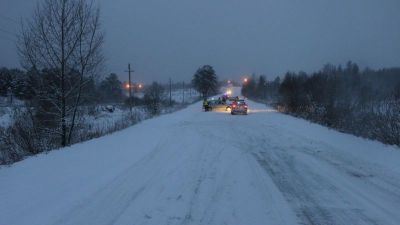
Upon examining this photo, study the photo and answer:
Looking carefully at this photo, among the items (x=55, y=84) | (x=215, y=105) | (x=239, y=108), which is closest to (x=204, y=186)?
(x=55, y=84)

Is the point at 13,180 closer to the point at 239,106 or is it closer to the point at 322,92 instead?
the point at 322,92

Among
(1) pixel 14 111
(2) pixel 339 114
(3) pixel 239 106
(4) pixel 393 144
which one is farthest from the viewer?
(3) pixel 239 106

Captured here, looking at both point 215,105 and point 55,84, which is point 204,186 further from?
point 215,105

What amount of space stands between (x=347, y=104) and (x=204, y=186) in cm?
1916

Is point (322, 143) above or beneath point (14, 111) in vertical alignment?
beneath

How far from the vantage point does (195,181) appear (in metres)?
9.63

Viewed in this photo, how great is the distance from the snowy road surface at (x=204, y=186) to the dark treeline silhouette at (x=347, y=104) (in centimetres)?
173

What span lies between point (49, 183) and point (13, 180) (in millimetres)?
984

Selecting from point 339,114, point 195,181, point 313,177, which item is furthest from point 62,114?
point 339,114

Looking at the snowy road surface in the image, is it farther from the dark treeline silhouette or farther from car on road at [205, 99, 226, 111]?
car on road at [205, 99, 226, 111]

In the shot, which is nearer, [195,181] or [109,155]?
[195,181]

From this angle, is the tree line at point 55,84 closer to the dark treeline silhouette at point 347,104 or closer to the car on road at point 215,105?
the dark treeline silhouette at point 347,104

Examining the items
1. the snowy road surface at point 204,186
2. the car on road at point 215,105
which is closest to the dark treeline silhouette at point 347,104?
the snowy road surface at point 204,186

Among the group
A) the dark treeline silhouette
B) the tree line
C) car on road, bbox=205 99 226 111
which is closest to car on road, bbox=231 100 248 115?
the dark treeline silhouette
